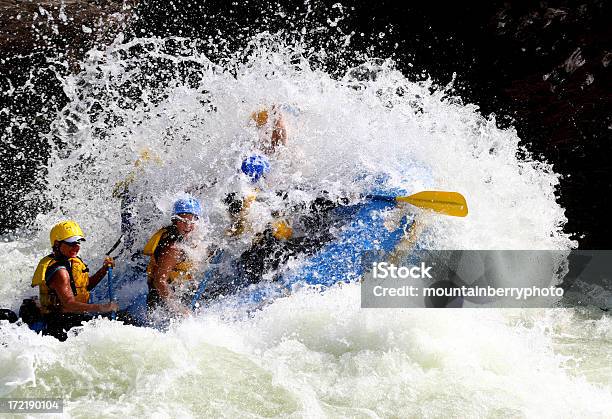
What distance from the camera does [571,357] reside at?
4867mm

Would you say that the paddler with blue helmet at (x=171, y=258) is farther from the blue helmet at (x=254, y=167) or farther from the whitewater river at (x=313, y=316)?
the blue helmet at (x=254, y=167)

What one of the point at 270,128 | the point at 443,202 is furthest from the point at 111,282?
the point at 443,202

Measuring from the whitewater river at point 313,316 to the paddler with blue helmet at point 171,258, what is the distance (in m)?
0.17

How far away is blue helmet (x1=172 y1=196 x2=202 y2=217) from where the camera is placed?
4918 mm

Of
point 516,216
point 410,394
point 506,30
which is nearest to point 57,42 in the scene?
point 506,30

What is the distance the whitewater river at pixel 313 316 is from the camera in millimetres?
4035

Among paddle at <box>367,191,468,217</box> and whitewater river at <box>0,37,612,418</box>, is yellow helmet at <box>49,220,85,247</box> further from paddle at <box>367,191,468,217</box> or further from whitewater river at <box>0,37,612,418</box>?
paddle at <box>367,191,468,217</box>

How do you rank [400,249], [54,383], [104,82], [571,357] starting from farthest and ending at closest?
[104,82] < [400,249] < [571,357] < [54,383]

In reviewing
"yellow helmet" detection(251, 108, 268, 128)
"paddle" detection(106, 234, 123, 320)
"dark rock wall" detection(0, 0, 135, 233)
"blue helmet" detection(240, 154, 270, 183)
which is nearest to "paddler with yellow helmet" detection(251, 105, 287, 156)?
"yellow helmet" detection(251, 108, 268, 128)

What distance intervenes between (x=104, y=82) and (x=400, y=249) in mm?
5536

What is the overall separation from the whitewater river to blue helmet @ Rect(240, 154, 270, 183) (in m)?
0.14

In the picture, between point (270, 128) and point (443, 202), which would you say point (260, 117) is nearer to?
point (270, 128)

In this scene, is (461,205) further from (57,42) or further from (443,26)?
(57,42)

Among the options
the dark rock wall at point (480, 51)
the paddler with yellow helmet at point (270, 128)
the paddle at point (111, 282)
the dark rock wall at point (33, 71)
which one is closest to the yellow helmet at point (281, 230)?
the paddler with yellow helmet at point (270, 128)
